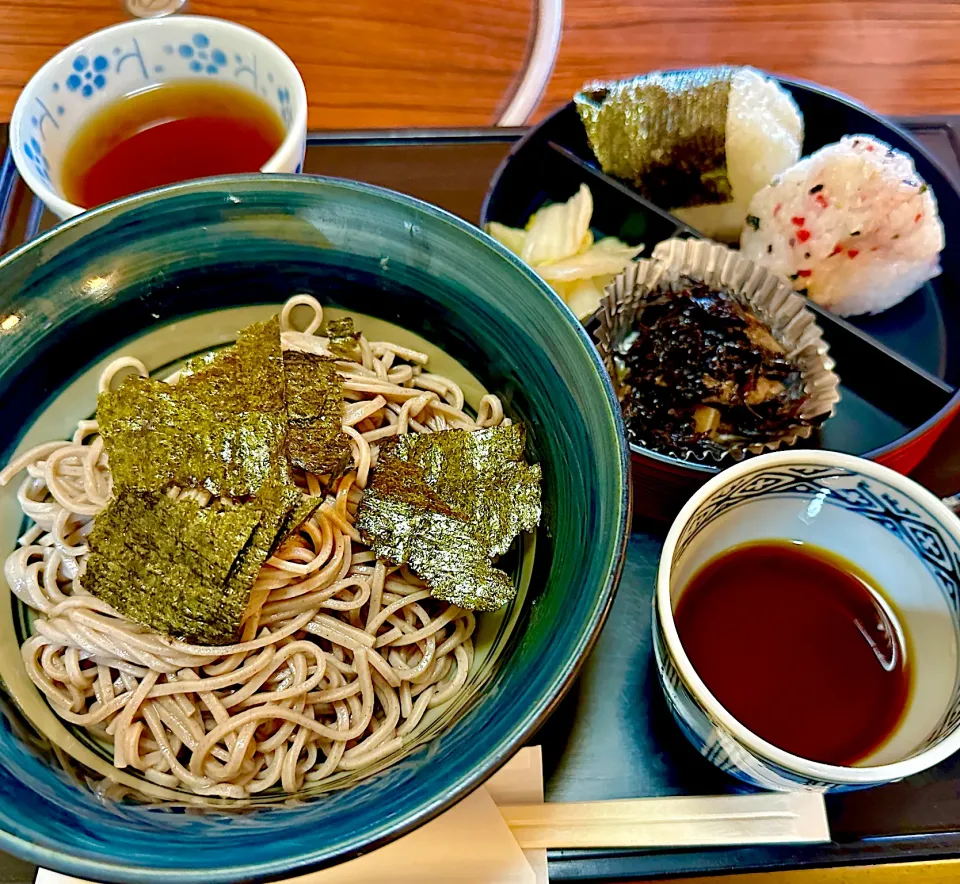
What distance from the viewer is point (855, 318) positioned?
167cm

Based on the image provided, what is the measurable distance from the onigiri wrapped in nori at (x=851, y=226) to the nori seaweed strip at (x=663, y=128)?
0.18 meters

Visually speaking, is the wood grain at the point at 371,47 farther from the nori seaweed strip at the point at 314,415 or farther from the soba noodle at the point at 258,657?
the soba noodle at the point at 258,657

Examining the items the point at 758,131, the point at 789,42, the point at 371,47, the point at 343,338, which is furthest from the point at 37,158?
the point at 789,42

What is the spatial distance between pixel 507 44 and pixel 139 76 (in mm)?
988

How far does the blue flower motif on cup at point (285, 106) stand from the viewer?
148 centimetres

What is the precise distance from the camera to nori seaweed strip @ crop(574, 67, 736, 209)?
1.68m

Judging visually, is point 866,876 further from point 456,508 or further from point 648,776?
point 456,508

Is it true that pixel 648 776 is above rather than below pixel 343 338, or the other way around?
below

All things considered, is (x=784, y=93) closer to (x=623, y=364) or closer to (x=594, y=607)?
(x=623, y=364)

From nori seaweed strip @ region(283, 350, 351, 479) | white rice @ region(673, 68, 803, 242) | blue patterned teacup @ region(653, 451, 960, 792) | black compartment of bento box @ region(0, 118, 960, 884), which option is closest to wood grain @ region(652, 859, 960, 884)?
black compartment of bento box @ region(0, 118, 960, 884)

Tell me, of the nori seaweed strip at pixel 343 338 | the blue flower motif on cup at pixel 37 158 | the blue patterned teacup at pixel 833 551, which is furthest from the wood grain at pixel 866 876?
the blue flower motif on cup at pixel 37 158

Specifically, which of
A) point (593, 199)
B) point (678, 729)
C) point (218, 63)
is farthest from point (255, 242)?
point (678, 729)

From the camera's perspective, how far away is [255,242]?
46.5 inches

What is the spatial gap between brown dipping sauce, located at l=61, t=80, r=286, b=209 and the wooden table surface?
0.41 m
